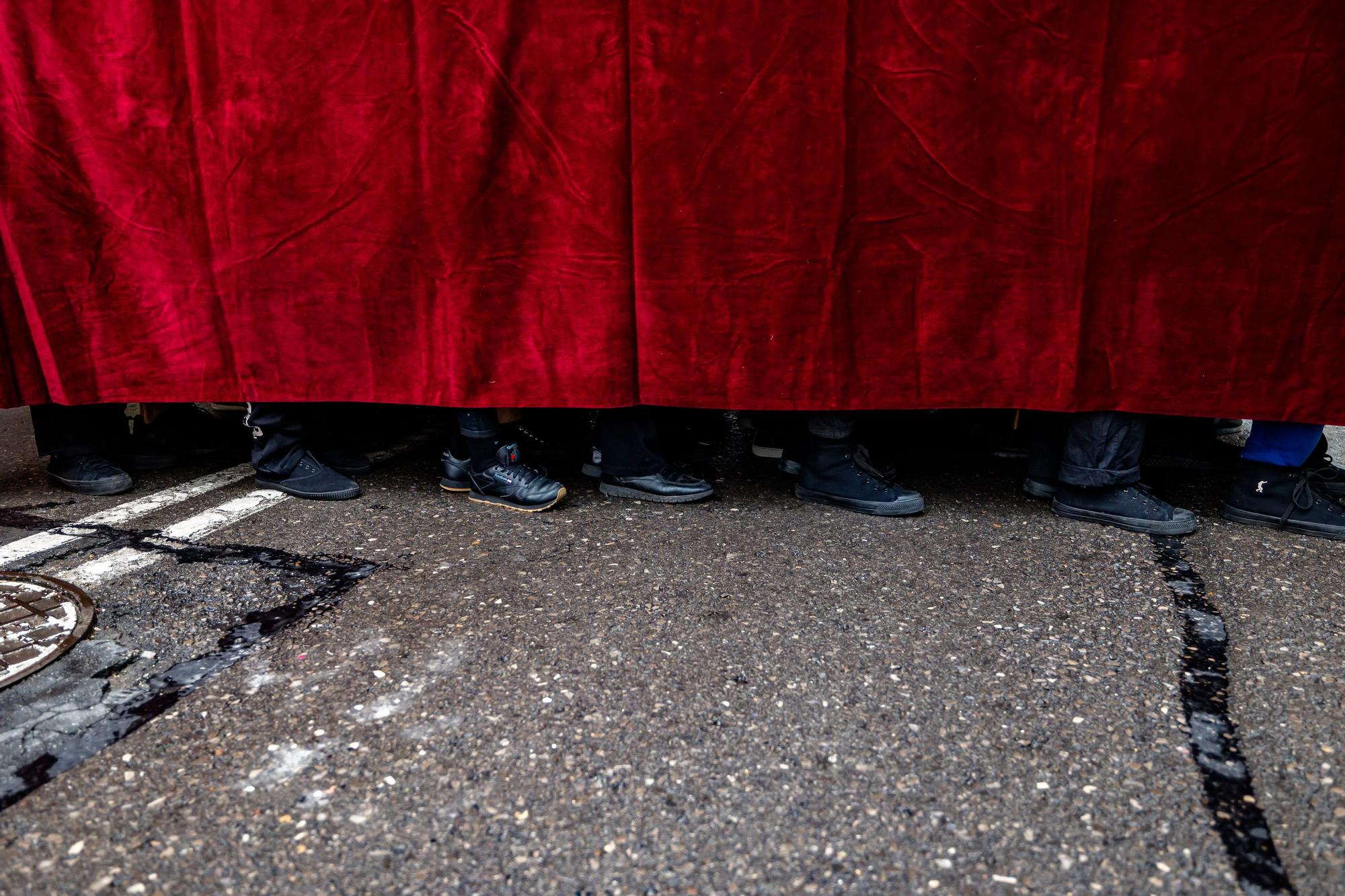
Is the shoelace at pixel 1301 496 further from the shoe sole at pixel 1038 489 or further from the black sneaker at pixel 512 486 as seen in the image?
the black sneaker at pixel 512 486

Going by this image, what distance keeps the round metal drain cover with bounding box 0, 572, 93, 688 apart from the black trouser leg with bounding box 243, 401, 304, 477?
2.44 ft

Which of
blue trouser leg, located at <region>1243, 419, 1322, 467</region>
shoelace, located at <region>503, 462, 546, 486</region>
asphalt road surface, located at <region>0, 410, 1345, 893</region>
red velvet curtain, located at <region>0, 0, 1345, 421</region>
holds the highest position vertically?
red velvet curtain, located at <region>0, 0, 1345, 421</region>

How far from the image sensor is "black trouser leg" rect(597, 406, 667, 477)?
2570mm

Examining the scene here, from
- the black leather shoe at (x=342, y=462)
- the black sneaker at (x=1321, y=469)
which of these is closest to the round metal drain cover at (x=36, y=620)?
the black leather shoe at (x=342, y=462)

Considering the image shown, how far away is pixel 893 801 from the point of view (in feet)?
4.06

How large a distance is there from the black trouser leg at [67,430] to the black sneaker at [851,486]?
2.22m

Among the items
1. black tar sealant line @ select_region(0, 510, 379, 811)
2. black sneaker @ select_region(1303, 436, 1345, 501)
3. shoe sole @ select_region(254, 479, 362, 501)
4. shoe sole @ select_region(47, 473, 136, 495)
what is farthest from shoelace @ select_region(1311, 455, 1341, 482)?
shoe sole @ select_region(47, 473, 136, 495)

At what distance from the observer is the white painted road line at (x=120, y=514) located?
220cm

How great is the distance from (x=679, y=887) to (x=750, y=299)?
156 cm

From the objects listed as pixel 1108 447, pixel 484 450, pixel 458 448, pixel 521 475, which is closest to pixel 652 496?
pixel 521 475

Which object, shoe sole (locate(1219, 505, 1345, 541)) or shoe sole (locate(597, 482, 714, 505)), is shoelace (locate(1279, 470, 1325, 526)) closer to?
shoe sole (locate(1219, 505, 1345, 541))

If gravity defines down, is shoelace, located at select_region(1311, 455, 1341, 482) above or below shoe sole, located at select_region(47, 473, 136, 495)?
above

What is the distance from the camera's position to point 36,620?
1760mm

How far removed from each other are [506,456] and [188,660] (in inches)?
42.3
